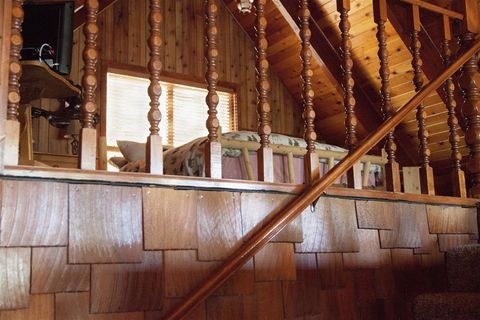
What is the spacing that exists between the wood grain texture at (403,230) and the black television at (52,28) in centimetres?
222

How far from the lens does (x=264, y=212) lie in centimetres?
217

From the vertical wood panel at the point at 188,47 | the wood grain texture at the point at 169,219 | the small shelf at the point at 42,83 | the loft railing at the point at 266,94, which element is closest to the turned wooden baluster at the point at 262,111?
the loft railing at the point at 266,94

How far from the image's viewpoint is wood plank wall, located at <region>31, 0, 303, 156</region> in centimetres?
521

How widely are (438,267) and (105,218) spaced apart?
1612 mm

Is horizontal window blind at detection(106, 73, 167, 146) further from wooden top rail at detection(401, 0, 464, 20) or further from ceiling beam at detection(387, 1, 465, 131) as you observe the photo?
wooden top rail at detection(401, 0, 464, 20)

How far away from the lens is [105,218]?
1.82 metres

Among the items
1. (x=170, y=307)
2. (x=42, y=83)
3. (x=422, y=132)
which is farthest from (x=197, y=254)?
(x=42, y=83)

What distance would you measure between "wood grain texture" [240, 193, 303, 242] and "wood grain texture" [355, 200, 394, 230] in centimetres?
34

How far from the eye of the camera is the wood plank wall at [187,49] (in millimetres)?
5211

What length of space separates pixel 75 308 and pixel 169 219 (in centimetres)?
41

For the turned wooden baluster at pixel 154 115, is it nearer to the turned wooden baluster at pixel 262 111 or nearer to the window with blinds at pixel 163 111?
the turned wooden baluster at pixel 262 111

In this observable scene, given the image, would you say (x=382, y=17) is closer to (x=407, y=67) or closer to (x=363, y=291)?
(x=363, y=291)

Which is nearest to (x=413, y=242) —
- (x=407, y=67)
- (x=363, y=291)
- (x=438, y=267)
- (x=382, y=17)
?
(x=438, y=267)

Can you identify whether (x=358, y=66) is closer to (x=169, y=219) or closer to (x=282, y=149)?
(x=282, y=149)
